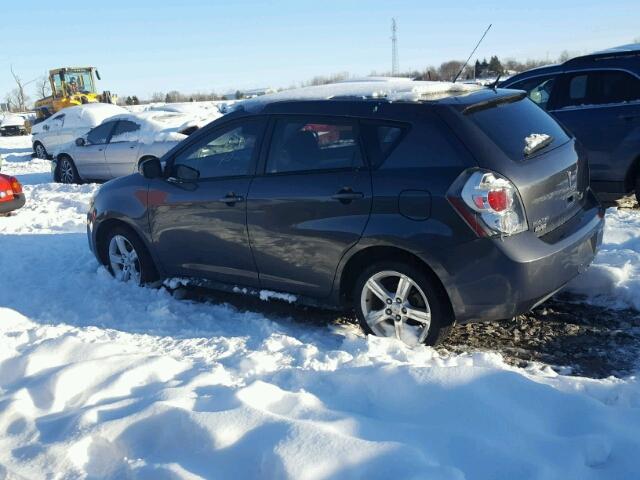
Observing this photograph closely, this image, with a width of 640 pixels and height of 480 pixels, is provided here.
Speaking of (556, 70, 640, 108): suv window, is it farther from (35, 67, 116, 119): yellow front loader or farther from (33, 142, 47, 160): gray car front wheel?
(35, 67, 116, 119): yellow front loader

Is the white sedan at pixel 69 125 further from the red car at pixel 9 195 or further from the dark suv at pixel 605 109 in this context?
the dark suv at pixel 605 109

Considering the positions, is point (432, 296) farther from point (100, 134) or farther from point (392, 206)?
point (100, 134)

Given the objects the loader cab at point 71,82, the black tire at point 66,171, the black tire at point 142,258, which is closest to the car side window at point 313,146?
the black tire at point 142,258

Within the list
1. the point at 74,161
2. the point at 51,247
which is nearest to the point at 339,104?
the point at 51,247

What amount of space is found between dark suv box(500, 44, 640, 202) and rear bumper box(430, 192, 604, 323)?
12.6ft

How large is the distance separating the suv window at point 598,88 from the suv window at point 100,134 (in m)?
9.21

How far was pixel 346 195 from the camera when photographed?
4098 mm

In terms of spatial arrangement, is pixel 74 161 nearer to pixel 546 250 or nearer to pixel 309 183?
pixel 309 183

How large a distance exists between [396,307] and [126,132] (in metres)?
10.1

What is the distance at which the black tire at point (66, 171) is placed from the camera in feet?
45.1

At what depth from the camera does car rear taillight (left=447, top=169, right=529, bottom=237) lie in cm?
364

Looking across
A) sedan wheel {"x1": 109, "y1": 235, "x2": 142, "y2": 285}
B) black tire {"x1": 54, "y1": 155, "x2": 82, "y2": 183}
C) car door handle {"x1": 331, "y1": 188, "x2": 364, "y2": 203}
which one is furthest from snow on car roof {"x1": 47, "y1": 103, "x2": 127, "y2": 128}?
car door handle {"x1": 331, "y1": 188, "x2": 364, "y2": 203}

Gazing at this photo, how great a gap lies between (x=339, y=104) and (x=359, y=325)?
1.62 metres

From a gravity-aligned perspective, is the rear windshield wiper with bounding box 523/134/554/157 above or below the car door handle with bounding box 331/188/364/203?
above
